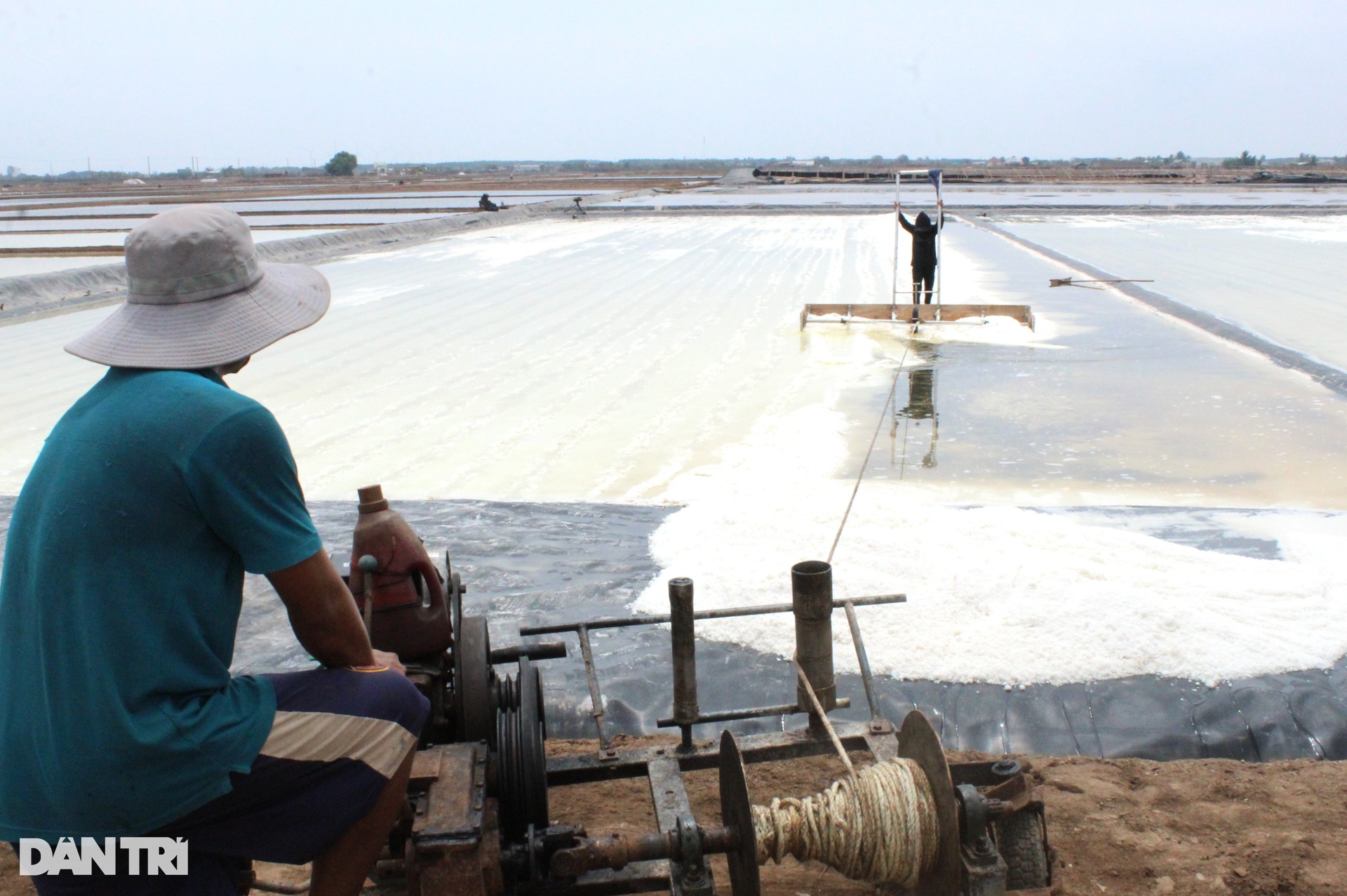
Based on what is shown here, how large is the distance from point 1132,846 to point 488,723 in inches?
63.0

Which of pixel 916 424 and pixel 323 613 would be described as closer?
pixel 323 613

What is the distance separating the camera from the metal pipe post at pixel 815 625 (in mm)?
2682

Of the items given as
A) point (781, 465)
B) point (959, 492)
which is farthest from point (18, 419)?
point (959, 492)

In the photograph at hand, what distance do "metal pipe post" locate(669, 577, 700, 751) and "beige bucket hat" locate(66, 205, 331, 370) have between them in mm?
1234

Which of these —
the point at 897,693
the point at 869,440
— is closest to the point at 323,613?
the point at 897,693

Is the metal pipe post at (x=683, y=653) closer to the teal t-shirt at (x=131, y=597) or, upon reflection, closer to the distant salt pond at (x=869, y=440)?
the distant salt pond at (x=869, y=440)

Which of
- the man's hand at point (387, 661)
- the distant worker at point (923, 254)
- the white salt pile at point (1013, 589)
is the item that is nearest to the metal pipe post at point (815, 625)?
the white salt pile at point (1013, 589)

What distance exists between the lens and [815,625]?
271 centimetres

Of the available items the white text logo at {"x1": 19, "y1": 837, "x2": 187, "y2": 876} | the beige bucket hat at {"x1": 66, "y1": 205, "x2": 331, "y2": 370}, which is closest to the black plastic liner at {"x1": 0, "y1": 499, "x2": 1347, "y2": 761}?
the white text logo at {"x1": 19, "y1": 837, "x2": 187, "y2": 876}

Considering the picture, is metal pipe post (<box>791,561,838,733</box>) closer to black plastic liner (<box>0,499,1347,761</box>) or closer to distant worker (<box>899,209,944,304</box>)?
black plastic liner (<box>0,499,1347,761</box>)

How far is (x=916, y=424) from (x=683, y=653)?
15.5 ft

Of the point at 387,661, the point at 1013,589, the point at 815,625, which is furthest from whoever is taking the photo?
the point at 1013,589

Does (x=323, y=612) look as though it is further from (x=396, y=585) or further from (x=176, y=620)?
(x=396, y=585)

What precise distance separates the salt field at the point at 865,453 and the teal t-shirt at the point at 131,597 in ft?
6.53
